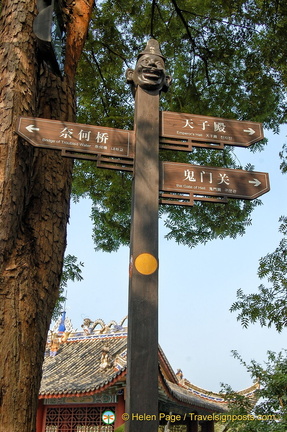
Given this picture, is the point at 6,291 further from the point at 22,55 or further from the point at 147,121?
the point at 22,55

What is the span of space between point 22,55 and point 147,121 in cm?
124

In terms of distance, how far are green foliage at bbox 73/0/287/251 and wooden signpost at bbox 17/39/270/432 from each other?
433cm

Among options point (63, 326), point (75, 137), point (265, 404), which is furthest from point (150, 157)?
point (63, 326)

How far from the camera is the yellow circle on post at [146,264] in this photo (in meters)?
2.42

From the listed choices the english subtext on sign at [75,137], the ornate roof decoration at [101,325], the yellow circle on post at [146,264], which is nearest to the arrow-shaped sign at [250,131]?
the english subtext on sign at [75,137]

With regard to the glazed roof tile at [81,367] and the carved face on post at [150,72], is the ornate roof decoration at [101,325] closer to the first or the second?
the glazed roof tile at [81,367]

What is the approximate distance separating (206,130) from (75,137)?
0.92 metres

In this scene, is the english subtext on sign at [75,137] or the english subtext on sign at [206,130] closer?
the english subtext on sign at [75,137]

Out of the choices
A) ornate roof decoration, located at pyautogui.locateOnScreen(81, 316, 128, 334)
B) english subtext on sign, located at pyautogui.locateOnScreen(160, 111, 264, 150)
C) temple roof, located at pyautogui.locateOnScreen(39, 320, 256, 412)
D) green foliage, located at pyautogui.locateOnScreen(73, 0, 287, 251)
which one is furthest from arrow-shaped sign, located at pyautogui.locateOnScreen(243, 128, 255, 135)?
ornate roof decoration, located at pyautogui.locateOnScreen(81, 316, 128, 334)

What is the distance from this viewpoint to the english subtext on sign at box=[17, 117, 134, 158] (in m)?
2.79

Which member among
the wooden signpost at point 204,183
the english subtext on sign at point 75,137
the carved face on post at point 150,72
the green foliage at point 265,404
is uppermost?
the carved face on post at point 150,72

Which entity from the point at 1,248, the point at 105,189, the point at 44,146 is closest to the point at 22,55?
the point at 44,146

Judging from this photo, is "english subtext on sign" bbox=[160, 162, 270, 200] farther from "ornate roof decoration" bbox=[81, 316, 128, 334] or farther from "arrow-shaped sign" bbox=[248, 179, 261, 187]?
"ornate roof decoration" bbox=[81, 316, 128, 334]

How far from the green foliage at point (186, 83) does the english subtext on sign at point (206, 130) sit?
4.32 metres
